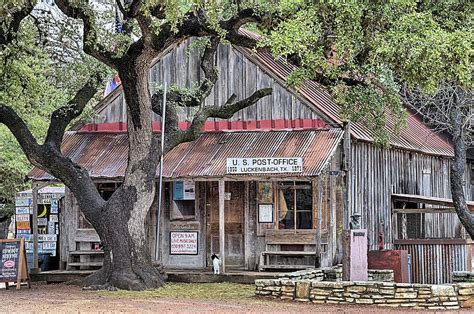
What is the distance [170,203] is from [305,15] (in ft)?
28.6

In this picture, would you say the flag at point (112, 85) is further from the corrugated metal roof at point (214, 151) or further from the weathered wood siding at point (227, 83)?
the corrugated metal roof at point (214, 151)

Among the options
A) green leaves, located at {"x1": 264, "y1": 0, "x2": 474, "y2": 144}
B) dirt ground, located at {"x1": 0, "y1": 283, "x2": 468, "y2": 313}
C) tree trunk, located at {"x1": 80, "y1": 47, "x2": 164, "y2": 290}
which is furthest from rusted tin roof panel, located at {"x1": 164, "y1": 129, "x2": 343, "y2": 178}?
green leaves, located at {"x1": 264, "y1": 0, "x2": 474, "y2": 144}

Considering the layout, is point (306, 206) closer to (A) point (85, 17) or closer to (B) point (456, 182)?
(B) point (456, 182)

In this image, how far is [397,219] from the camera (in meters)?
27.2

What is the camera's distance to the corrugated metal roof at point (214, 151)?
22.2m

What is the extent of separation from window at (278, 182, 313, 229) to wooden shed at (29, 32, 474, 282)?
0.08 ft

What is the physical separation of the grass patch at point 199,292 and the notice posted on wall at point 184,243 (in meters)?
2.43

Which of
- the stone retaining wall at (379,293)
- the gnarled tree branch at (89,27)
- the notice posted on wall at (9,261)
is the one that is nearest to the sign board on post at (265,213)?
the stone retaining wall at (379,293)

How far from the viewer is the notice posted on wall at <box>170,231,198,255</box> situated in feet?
79.9

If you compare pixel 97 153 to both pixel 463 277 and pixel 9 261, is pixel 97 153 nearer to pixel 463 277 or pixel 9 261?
pixel 9 261

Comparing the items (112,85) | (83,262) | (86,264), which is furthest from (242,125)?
(83,262)

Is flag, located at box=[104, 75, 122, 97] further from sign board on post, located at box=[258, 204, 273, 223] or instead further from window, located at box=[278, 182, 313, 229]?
window, located at box=[278, 182, 313, 229]

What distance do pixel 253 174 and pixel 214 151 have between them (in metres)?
1.86

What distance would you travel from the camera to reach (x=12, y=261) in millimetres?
21531
